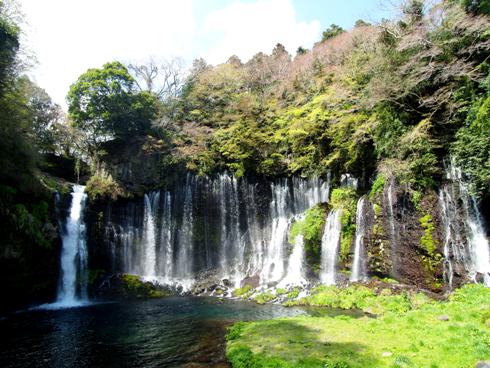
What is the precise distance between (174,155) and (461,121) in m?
23.5

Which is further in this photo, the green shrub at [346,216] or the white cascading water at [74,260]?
the white cascading water at [74,260]

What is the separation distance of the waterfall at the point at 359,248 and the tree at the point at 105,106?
2257 cm

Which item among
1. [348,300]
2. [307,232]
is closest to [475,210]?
[348,300]

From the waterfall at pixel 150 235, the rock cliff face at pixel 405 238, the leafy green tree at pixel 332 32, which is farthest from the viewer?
the leafy green tree at pixel 332 32

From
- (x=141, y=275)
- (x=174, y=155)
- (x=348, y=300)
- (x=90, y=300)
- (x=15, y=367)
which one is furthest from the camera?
(x=174, y=155)

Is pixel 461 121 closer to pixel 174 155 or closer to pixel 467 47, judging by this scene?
pixel 467 47

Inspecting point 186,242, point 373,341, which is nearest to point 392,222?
point 373,341

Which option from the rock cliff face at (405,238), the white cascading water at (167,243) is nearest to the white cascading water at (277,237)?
the rock cliff face at (405,238)

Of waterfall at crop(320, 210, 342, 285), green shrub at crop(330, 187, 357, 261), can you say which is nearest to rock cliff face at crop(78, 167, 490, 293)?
waterfall at crop(320, 210, 342, 285)

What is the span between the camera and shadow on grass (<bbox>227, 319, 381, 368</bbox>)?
953 cm

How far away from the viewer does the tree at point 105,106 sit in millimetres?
33312

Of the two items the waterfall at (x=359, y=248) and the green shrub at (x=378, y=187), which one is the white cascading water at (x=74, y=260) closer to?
the waterfall at (x=359, y=248)

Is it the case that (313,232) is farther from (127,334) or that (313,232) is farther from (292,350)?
(292,350)

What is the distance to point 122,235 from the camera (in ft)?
103
